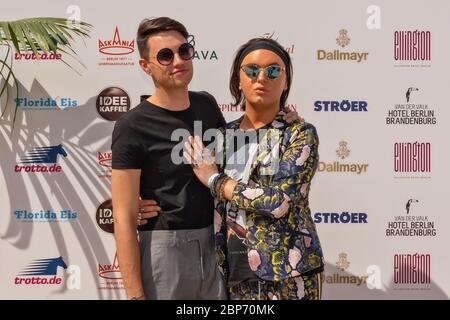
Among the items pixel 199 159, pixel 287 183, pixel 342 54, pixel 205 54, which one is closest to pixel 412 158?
pixel 342 54

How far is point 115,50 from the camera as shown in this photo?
3.90 metres

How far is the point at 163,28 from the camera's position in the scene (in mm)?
2412

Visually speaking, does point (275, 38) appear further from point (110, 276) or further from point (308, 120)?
point (110, 276)

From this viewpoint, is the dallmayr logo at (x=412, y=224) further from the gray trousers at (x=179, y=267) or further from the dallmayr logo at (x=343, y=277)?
the gray trousers at (x=179, y=267)

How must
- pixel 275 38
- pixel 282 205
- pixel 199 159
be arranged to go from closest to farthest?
1. pixel 282 205
2. pixel 199 159
3. pixel 275 38

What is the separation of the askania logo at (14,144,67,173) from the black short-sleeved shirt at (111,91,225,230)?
1.79 m

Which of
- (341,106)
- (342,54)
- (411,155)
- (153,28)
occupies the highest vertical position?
(342,54)

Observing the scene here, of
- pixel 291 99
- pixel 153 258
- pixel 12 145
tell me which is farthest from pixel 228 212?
pixel 12 145

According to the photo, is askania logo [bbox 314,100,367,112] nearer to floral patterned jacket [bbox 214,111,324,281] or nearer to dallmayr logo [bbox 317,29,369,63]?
dallmayr logo [bbox 317,29,369,63]

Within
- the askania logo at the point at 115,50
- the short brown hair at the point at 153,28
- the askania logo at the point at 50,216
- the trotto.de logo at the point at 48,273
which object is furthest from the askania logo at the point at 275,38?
the trotto.de logo at the point at 48,273

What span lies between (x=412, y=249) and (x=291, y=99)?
158 cm

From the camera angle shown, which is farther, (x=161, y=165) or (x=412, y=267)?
(x=412, y=267)

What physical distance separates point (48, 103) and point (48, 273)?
4.58 feet
